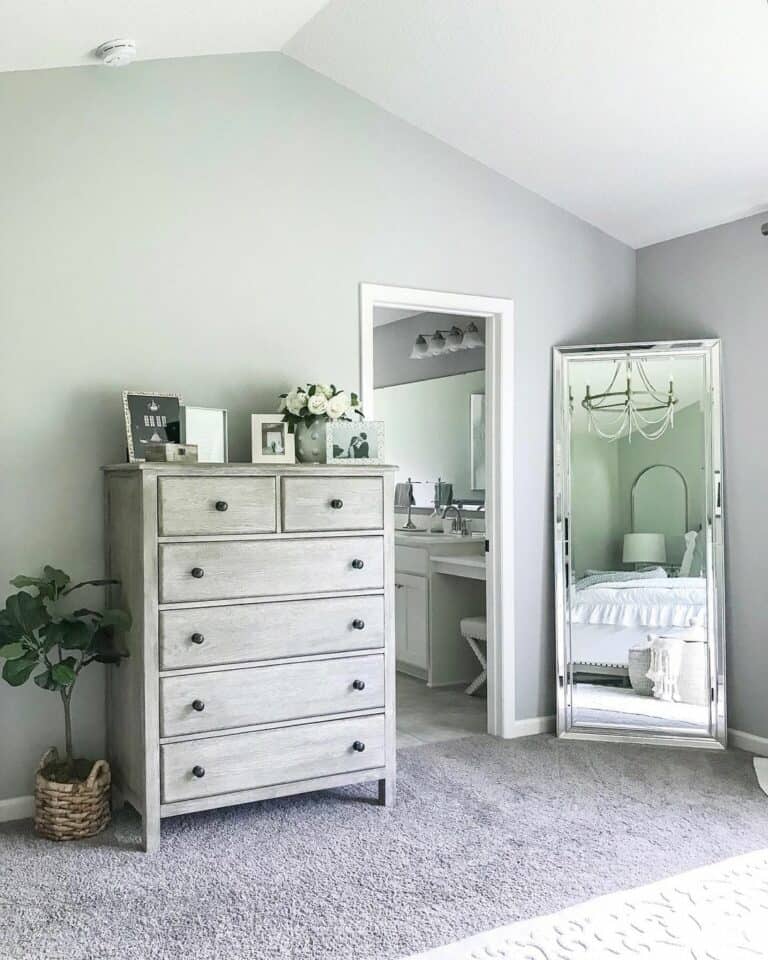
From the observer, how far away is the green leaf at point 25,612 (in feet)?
9.95

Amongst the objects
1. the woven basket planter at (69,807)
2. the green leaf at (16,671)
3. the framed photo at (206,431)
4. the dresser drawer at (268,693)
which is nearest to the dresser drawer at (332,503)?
the framed photo at (206,431)

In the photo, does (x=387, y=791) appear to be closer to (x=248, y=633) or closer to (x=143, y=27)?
(x=248, y=633)

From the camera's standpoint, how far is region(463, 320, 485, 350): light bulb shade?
19.3ft

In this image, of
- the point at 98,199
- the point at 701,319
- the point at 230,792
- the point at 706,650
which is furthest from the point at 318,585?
the point at 701,319

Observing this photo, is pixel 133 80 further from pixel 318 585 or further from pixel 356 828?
pixel 356 828

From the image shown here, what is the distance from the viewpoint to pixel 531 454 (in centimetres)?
444

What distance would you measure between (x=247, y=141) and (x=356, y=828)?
2.70 metres

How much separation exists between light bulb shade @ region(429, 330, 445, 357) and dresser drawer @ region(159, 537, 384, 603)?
114 inches

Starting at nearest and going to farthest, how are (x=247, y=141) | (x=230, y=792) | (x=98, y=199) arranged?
(x=230, y=792) < (x=98, y=199) < (x=247, y=141)

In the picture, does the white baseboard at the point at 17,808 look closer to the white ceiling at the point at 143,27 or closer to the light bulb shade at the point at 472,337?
the white ceiling at the point at 143,27

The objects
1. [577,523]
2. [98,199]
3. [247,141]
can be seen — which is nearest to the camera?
[98,199]

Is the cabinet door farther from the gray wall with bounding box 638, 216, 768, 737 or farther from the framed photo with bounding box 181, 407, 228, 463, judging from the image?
the framed photo with bounding box 181, 407, 228, 463

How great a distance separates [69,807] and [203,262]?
2.08 meters

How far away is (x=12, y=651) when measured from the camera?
296 centimetres
